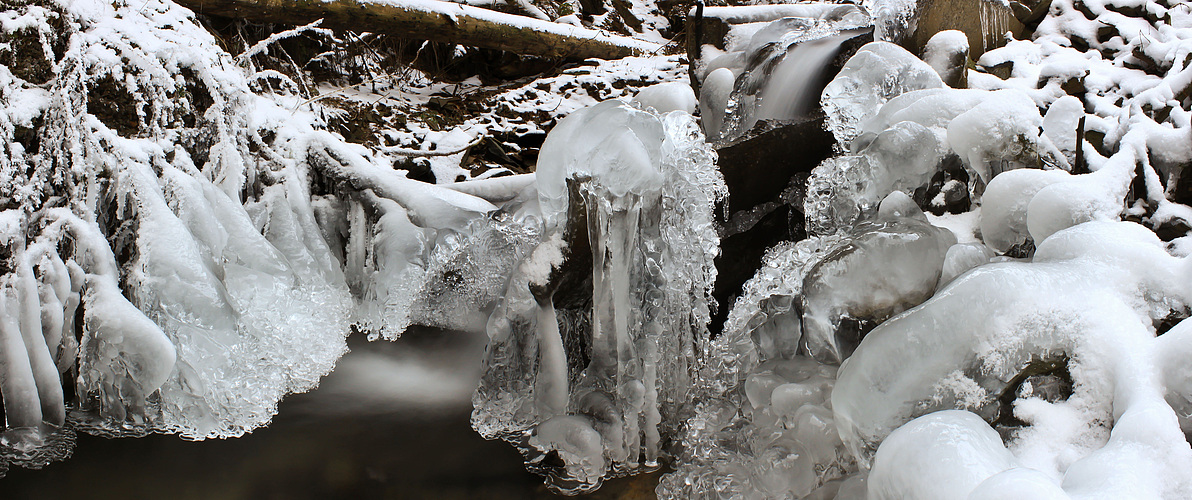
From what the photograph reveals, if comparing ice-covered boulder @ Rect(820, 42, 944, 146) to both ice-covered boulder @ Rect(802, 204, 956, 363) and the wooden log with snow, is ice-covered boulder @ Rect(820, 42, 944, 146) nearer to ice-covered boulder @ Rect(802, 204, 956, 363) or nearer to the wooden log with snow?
ice-covered boulder @ Rect(802, 204, 956, 363)

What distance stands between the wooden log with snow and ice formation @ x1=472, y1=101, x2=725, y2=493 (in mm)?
2921

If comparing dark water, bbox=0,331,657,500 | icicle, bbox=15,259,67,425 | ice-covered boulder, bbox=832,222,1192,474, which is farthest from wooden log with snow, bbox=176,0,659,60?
ice-covered boulder, bbox=832,222,1192,474

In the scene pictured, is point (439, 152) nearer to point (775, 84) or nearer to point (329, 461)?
point (775, 84)

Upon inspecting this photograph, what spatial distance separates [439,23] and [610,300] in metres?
3.55

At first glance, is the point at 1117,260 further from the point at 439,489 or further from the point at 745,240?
the point at 439,489

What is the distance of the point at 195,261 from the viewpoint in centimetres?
237

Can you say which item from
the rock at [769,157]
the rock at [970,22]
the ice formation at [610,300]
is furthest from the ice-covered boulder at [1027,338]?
the rock at [970,22]

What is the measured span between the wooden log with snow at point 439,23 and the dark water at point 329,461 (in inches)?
112

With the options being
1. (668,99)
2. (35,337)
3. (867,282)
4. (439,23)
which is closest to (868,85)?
(668,99)

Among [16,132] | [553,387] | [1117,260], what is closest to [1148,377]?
[1117,260]

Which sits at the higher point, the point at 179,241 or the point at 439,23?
the point at 439,23

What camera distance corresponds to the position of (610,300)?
2.40m

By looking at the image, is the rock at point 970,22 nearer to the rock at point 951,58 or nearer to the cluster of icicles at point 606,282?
the rock at point 951,58

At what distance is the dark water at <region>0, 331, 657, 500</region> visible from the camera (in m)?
2.19
